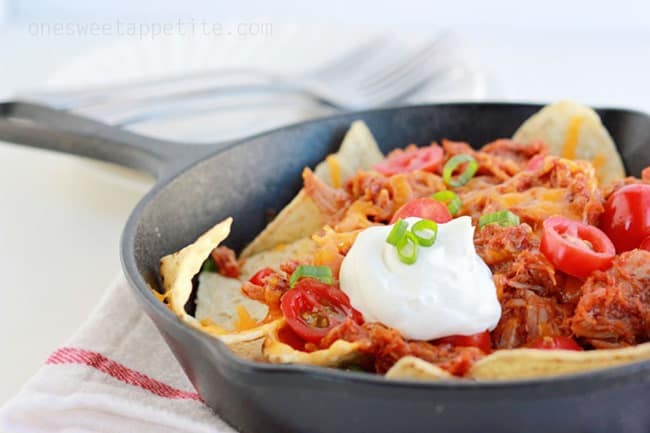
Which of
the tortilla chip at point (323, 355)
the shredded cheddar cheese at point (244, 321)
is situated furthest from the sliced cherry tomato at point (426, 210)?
the tortilla chip at point (323, 355)

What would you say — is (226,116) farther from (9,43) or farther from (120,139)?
(9,43)

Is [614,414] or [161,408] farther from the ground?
[614,414]

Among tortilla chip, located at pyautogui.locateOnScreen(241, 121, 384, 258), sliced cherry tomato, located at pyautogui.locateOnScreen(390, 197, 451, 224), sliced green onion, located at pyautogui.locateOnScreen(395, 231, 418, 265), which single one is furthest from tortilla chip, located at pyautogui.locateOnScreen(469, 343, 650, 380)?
tortilla chip, located at pyautogui.locateOnScreen(241, 121, 384, 258)

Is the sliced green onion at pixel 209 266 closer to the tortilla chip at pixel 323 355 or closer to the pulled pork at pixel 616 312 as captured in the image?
the tortilla chip at pixel 323 355

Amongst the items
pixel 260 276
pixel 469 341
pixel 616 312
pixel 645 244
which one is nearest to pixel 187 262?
pixel 260 276

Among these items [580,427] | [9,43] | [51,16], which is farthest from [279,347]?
[51,16]

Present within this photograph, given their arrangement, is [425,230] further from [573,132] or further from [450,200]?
[573,132]

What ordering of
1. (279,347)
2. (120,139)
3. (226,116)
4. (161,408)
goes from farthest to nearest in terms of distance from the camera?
1. (226,116)
2. (120,139)
3. (161,408)
4. (279,347)
